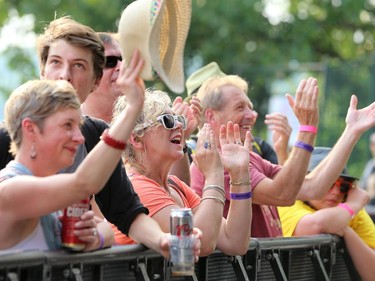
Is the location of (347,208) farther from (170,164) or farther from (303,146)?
(170,164)

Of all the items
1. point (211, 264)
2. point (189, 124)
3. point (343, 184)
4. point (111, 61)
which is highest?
point (111, 61)

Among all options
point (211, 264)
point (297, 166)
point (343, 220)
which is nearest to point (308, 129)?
point (297, 166)

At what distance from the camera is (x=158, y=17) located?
486cm

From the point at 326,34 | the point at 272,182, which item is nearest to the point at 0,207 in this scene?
the point at 272,182

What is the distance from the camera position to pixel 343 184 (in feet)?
26.1

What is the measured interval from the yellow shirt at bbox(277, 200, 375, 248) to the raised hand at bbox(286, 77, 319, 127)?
846 millimetres

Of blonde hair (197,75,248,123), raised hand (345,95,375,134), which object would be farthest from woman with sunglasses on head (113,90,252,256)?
raised hand (345,95,375,134)

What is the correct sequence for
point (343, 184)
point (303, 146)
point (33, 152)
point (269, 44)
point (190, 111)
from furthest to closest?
point (269, 44) < point (343, 184) < point (303, 146) < point (190, 111) < point (33, 152)

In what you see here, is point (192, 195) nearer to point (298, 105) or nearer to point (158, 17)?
point (298, 105)

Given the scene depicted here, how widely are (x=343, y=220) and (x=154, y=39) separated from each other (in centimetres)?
301

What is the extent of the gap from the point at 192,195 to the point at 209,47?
1463 cm

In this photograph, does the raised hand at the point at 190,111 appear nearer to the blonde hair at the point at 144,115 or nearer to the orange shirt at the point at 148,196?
the blonde hair at the point at 144,115

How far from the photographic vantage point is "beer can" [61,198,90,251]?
15.4 ft

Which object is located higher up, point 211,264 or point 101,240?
point 101,240
